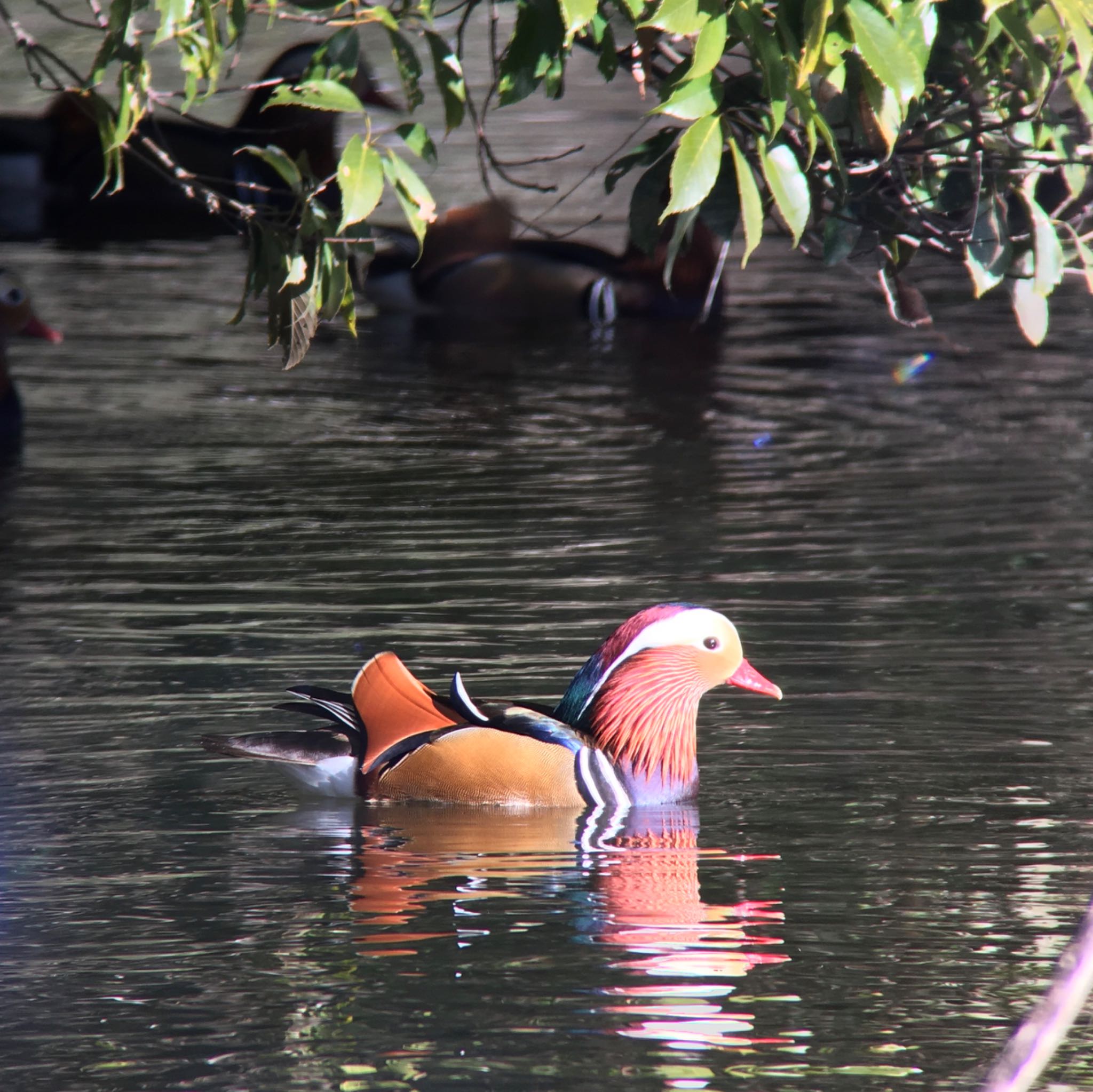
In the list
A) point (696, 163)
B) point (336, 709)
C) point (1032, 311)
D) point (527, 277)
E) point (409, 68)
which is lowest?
point (336, 709)

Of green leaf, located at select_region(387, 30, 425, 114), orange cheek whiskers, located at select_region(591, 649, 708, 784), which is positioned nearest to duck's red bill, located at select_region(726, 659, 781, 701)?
orange cheek whiskers, located at select_region(591, 649, 708, 784)

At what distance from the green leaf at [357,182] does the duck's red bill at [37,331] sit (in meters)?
8.66

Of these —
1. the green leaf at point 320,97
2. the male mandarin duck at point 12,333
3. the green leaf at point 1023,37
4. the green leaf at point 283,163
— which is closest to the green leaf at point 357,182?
the green leaf at point 320,97

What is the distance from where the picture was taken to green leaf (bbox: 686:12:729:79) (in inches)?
148

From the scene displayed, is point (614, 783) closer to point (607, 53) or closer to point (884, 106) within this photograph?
point (607, 53)

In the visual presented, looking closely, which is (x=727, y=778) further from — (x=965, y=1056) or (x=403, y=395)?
(x=403, y=395)

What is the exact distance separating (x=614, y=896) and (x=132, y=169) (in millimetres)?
14799

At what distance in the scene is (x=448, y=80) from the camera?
184 inches

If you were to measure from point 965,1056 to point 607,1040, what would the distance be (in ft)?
2.30

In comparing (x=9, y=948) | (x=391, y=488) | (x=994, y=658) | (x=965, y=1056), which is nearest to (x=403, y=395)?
(x=391, y=488)

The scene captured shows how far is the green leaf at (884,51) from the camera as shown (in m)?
3.77

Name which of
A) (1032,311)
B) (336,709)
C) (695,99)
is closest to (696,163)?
(695,99)

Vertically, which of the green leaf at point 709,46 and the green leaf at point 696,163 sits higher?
the green leaf at point 709,46

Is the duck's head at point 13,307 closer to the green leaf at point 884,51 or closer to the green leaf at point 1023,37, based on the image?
the green leaf at point 1023,37
